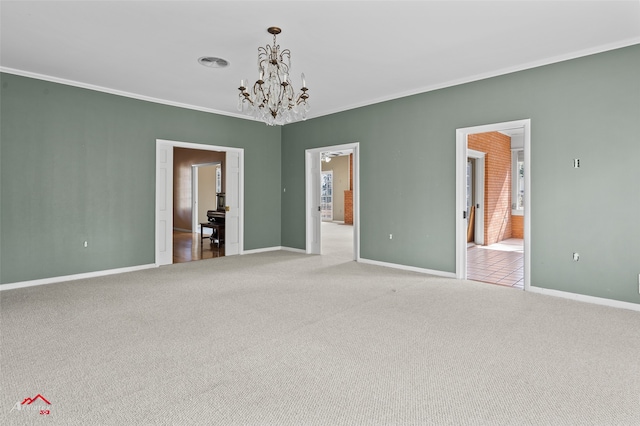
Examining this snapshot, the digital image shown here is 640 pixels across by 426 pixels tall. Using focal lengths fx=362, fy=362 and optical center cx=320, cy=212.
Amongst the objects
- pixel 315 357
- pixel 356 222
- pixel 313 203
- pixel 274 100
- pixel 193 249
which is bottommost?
pixel 315 357

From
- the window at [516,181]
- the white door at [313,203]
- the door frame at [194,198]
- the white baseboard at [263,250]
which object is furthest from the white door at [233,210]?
the window at [516,181]

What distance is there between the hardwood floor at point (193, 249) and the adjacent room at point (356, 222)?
0.41ft

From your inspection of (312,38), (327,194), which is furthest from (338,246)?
(327,194)

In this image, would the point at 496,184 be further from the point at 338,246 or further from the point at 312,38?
the point at 312,38

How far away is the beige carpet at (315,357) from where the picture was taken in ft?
6.49

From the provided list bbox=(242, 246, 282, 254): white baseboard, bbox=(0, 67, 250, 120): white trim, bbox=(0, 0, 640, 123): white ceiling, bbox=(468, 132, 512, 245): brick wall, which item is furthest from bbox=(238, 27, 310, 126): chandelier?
bbox=(468, 132, 512, 245): brick wall

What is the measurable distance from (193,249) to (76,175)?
3091 mm

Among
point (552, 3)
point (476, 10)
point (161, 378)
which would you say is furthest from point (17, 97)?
point (552, 3)

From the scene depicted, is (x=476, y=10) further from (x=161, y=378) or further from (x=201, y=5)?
(x=161, y=378)

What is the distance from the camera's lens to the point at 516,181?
9.59 m

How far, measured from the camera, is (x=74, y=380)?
2291 millimetres

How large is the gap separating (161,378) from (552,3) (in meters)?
4.08

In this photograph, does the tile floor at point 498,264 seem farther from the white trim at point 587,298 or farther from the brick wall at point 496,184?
the brick wall at point 496,184

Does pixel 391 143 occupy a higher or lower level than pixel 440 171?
higher
